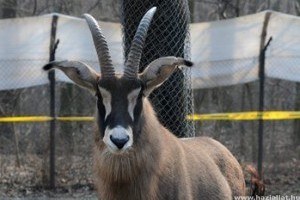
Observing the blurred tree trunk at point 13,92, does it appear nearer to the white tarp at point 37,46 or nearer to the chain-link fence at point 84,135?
the chain-link fence at point 84,135

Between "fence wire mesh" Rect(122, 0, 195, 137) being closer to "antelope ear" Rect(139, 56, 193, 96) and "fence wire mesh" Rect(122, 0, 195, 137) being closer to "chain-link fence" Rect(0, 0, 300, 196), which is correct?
"chain-link fence" Rect(0, 0, 300, 196)

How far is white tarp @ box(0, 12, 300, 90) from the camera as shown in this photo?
1322cm

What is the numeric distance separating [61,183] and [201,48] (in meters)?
3.67

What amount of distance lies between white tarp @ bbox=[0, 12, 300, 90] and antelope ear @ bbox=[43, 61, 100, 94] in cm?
690

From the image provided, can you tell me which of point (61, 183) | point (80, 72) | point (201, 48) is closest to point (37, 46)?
point (61, 183)

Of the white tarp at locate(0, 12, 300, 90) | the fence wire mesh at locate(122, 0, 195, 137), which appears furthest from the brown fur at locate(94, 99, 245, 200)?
the white tarp at locate(0, 12, 300, 90)

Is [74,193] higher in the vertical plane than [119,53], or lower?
lower

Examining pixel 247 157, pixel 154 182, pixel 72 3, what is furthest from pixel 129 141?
pixel 72 3

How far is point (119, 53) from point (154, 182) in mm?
7520

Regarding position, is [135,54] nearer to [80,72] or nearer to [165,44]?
[80,72]

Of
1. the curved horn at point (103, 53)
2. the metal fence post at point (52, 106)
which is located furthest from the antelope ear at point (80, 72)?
the metal fence post at point (52, 106)

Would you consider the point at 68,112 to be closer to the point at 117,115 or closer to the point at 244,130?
the point at 244,130

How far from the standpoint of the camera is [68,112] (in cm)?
1694

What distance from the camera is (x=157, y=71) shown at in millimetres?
6312
